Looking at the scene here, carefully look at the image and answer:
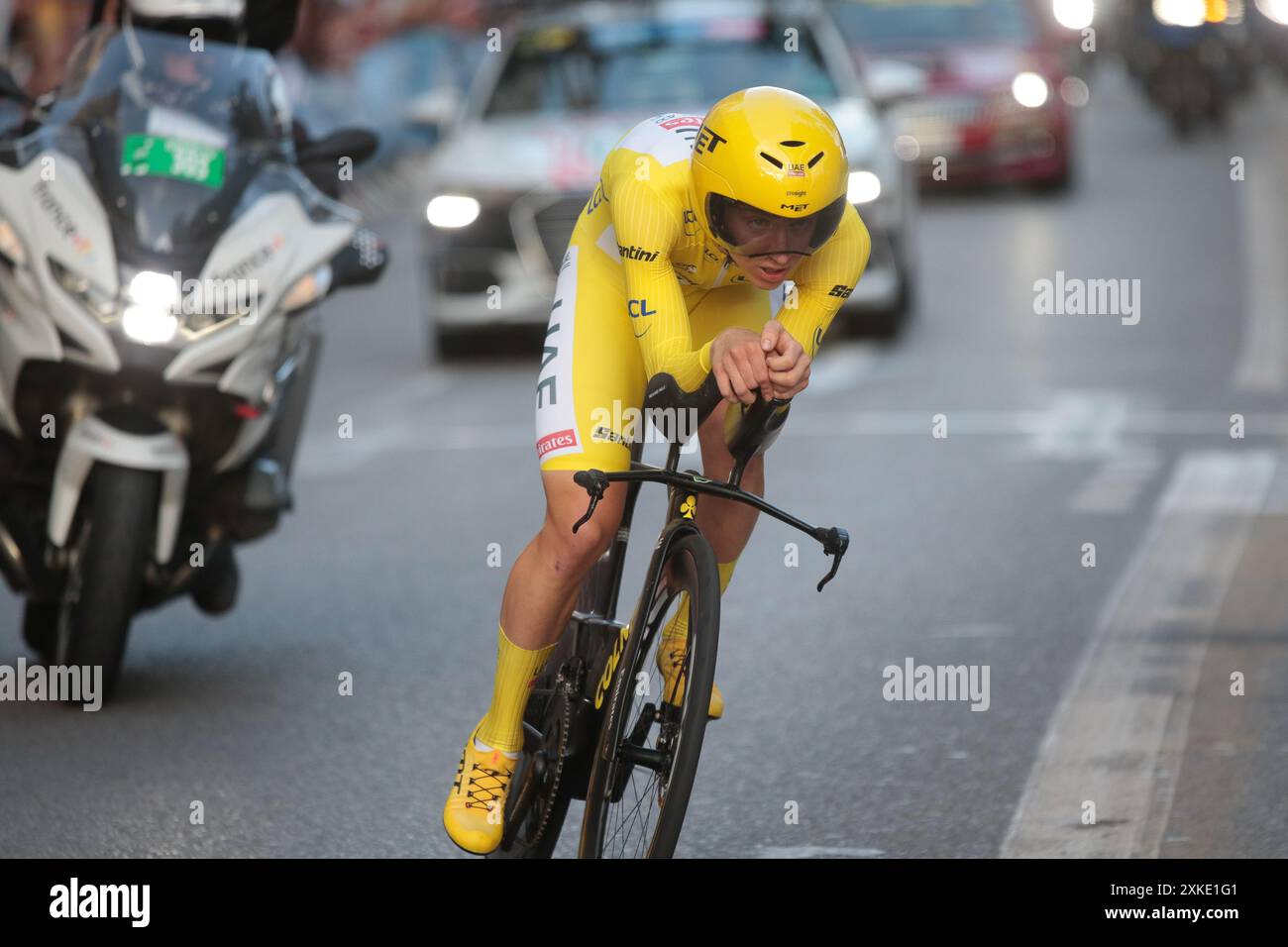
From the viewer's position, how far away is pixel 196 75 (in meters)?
7.19

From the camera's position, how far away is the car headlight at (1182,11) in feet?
100

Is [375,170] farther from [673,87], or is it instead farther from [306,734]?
[306,734]

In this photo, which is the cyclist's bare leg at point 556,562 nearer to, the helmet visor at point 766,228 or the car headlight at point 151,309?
the helmet visor at point 766,228

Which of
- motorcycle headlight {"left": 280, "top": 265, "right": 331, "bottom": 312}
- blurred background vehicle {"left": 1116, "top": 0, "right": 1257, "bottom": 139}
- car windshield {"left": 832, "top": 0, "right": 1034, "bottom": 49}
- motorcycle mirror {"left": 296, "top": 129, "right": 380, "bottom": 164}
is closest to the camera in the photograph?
motorcycle headlight {"left": 280, "top": 265, "right": 331, "bottom": 312}

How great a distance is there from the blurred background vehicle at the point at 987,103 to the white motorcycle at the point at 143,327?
15127mm

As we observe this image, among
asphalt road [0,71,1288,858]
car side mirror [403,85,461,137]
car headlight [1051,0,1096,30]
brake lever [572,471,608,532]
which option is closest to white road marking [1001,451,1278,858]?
asphalt road [0,71,1288,858]

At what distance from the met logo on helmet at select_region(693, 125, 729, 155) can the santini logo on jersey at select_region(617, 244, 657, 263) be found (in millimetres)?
212

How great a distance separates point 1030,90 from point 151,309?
646 inches

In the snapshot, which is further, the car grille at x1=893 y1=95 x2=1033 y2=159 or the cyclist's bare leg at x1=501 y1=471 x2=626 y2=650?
the car grille at x1=893 y1=95 x2=1033 y2=159

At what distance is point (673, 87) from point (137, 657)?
7772mm

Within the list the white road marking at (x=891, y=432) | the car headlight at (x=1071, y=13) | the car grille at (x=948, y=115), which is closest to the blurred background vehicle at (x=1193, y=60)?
the car grille at (x=948, y=115)

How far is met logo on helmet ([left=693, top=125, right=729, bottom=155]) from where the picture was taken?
461 cm

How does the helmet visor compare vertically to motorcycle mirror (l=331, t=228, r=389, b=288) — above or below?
above

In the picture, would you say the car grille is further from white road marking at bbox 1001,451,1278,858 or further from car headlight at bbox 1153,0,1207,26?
white road marking at bbox 1001,451,1278,858
